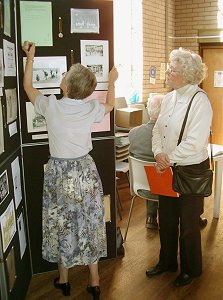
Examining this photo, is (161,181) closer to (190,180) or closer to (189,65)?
(190,180)

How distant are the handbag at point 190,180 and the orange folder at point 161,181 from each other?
6cm

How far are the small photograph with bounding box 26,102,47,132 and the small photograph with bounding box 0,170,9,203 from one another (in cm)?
49

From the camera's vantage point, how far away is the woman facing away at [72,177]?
204cm

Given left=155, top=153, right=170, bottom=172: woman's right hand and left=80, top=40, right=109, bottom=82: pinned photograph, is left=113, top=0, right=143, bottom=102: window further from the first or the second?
left=155, top=153, right=170, bottom=172: woman's right hand

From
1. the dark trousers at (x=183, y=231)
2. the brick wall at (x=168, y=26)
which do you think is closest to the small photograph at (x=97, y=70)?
the dark trousers at (x=183, y=231)

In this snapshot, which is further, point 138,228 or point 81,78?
point 138,228

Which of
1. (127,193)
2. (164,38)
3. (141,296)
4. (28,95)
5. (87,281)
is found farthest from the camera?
(164,38)

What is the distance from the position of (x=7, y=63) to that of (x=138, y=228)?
79.5 inches

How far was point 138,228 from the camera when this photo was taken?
11.1 ft

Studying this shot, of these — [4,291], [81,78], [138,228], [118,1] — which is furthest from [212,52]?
[4,291]

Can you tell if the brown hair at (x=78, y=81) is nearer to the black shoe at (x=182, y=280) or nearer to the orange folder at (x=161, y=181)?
the orange folder at (x=161, y=181)

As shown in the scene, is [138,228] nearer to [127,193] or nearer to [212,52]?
[127,193]

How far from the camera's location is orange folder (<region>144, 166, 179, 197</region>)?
2.35m

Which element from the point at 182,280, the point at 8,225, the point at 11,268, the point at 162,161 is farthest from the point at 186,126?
the point at 11,268
